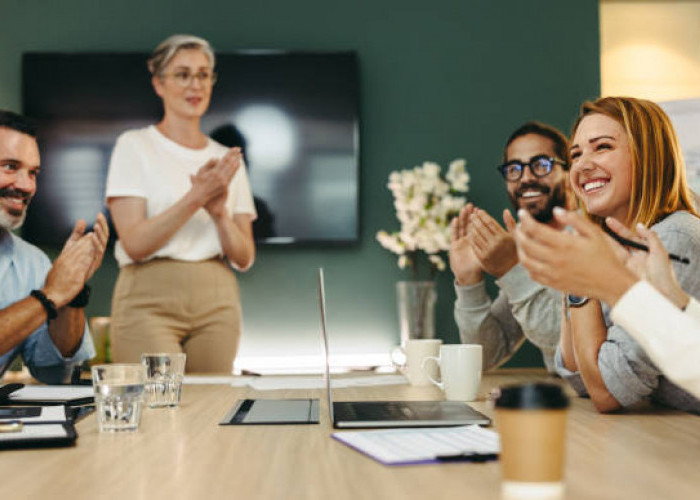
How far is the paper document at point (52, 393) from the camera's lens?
1.44m

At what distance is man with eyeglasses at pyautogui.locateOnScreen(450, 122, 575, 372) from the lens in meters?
1.99

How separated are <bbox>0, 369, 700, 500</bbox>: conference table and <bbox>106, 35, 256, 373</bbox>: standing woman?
1653 mm

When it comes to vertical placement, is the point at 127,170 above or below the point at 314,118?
below

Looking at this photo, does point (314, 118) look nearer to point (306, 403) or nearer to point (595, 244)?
point (306, 403)

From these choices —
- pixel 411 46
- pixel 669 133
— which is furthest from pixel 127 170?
pixel 669 133

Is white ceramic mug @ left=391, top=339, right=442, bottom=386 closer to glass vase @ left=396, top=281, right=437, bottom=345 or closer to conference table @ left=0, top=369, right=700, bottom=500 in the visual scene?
conference table @ left=0, top=369, right=700, bottom=500

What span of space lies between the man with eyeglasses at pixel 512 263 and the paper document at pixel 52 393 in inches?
38.2

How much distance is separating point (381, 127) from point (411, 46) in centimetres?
41

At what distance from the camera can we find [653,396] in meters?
1.45

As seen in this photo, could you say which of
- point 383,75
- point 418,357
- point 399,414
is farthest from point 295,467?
point 383,75

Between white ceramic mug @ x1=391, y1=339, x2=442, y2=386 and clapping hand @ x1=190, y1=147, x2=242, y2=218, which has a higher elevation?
clapping hand @ x1=190, y1=147, x2=242, y2=218

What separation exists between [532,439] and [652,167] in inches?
45.5

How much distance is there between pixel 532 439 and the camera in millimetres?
620

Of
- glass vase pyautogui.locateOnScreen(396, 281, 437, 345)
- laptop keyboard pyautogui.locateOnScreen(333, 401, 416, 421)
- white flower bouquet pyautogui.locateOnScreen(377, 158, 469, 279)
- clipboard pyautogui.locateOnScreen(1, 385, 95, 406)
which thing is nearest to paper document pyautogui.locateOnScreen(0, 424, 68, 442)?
clipboard pyautogui.locateOnScreen(1, 385, 95, 406)
